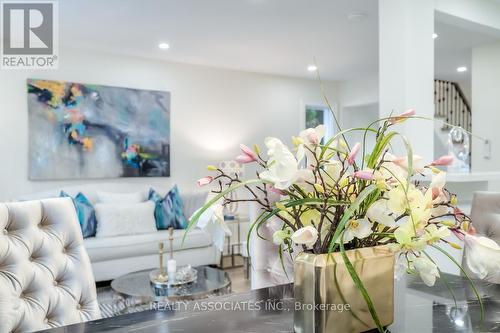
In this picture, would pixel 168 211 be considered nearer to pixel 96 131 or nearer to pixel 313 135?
pixel 96 131

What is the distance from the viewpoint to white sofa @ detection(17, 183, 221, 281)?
3945 millimetres

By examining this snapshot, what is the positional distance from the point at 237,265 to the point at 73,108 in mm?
2640

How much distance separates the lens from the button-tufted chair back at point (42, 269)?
1101 millimetres

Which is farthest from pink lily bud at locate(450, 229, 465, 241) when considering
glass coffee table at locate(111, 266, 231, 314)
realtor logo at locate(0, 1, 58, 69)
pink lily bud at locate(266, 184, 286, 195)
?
realtor logo at locate(0, 1, 58, 69)

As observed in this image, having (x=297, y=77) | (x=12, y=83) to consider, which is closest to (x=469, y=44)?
(x=297, y=77)

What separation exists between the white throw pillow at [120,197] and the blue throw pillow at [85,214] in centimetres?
30

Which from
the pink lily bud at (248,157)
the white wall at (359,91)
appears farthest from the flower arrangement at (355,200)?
the white wall at (359,91)

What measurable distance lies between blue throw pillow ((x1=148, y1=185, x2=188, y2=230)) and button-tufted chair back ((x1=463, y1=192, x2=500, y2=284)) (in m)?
3.50

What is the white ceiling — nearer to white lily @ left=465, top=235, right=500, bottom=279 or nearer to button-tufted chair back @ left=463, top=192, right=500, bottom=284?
button-tufted chair back @ left=463, top=192, right=500, bottom=284

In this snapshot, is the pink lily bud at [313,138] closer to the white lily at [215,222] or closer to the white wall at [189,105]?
the white lily at [215,222]

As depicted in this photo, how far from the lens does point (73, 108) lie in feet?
15.2

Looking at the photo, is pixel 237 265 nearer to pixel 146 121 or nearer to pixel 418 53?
pixel 146 121

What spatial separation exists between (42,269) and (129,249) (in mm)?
2995

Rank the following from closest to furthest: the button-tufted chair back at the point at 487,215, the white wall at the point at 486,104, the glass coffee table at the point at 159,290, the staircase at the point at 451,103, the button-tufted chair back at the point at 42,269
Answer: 1. the button-tufted chair back at the point at 42,269
2. the button-tufted chair back at the point at 487,215
3. the glass coffee table at the point at 159,290
4. the white wall at the point at 486,104
5. the staircase at the point at 451,103
